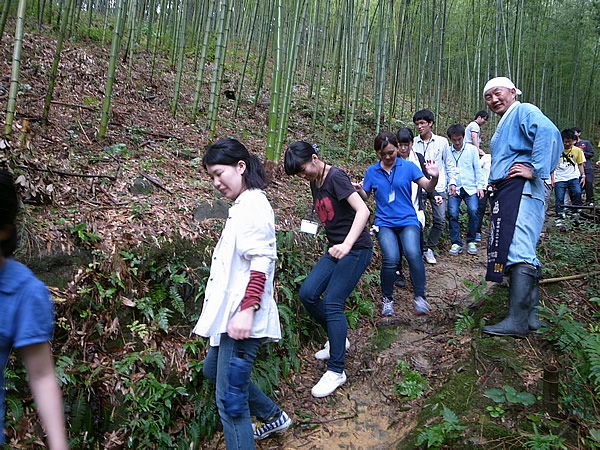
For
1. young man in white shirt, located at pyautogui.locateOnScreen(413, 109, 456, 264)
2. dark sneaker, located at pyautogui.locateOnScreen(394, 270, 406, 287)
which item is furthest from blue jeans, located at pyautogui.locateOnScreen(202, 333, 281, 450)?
young man in white shirt, located at pyautogui.locateOnScreen(413, 109, 456, 264)

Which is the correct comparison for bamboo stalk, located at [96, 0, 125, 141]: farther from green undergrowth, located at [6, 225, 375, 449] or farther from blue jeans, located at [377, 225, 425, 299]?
blue jeans, located at [377, 225, 425, 299]

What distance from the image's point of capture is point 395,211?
10.4 ft

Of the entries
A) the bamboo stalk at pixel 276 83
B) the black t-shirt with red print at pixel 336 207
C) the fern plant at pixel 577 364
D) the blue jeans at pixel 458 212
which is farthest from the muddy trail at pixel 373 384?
the bamboo stalk at pixel 276 83

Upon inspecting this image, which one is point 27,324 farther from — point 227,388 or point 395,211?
point 395,211

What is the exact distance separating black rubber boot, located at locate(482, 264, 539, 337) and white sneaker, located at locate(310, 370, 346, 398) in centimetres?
102

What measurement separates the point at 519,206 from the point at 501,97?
0.69 m

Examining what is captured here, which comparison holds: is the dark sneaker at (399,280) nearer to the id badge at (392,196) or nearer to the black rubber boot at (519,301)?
the id badge at (392,196)

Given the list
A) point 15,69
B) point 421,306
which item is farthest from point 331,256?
point 15,69

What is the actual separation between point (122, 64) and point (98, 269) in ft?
18.3

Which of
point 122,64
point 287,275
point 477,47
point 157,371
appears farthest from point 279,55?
point 477,47

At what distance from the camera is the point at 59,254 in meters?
2.34

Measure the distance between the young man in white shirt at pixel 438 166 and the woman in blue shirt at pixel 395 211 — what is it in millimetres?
1284

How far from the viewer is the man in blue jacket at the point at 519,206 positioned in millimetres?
2264

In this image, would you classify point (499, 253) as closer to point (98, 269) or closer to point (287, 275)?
point (287, 275)
